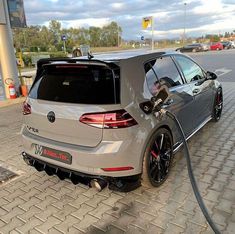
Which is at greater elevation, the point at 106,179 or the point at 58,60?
the point at 58,60

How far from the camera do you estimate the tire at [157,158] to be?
3156 mm

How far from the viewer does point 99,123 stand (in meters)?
2.77

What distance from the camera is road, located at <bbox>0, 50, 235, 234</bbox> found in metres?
2.84

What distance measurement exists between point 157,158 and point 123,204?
2.24ft

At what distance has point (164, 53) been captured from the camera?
397cm

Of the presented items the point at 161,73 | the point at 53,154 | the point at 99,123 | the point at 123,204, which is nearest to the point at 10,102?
the point at 53,154

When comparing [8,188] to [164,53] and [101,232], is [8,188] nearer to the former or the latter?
[101,232]

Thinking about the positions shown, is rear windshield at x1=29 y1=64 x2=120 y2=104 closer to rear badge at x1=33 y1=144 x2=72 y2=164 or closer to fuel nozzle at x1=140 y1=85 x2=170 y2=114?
fuel nozzle at x1=140 y1=85 x2=170 y2=114

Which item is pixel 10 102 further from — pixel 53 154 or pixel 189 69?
pixel 53 154

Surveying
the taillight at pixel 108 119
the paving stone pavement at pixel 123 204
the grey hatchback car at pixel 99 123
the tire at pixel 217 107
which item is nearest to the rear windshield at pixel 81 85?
the grey hatchback car at pixel 99 123

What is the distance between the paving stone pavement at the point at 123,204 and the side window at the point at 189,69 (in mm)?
1254

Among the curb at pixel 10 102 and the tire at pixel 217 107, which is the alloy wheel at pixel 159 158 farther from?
the curb at pixel 10 102

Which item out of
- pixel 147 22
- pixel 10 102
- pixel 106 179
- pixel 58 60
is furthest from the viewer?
pixel 147 22

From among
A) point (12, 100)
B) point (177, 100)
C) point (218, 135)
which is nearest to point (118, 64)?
point (177, 100)
